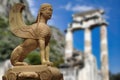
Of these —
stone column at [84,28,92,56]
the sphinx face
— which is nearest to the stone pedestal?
the sphinx face

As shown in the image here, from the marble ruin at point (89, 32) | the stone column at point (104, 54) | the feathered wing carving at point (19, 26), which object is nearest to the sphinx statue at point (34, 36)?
the feathered wing carving at point (19, 26)

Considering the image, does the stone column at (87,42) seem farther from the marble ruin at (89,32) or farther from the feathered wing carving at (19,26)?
the feathered wing carving at (19,26)

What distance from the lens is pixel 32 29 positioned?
28.0 ft

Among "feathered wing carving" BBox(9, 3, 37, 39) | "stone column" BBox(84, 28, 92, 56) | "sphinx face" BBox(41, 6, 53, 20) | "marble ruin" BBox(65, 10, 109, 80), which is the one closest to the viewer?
"feathered wing carving" BBox(9, 3, 37, 39)

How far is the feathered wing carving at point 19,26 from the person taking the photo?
8.54 metres

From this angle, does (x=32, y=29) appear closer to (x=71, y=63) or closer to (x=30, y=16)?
(x=71, y=63)

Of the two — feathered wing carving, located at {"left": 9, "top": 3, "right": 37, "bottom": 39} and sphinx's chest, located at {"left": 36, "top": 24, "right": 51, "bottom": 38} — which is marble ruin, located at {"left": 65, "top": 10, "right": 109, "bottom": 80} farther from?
sphinx's chest, located at {"left": 36, "top": 24, "right": 51, "bottom": 38}

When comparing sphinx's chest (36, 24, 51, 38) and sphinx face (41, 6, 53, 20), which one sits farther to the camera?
sphinx face (41, 6, 53, 20)

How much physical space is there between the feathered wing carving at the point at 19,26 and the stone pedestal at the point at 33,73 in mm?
830

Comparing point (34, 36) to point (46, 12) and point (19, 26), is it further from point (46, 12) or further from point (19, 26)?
point (46, 12)

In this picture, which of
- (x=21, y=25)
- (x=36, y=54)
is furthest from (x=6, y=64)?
(x=21, y=25)

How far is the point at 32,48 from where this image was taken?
8.54 metres

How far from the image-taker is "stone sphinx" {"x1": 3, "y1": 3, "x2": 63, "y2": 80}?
8023 mm

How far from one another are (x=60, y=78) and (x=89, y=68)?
22.8m
